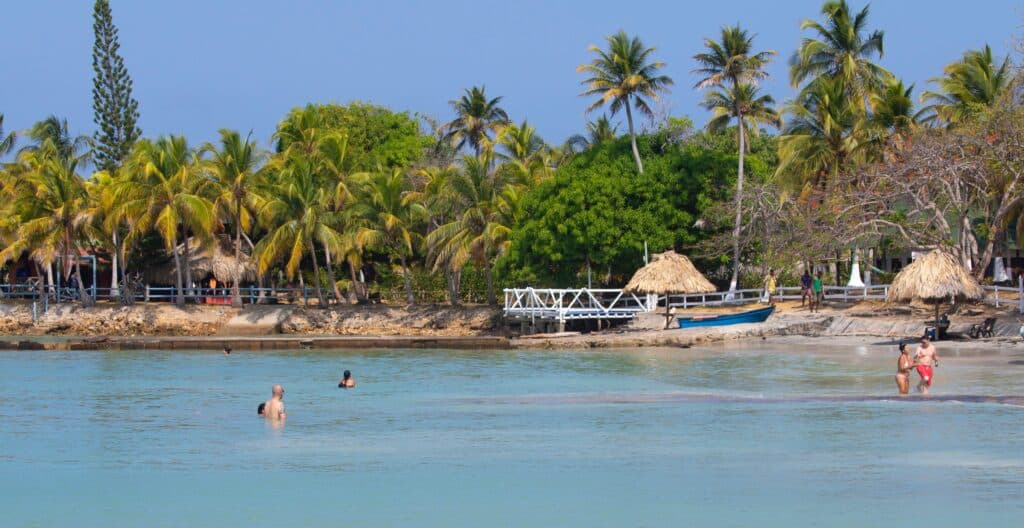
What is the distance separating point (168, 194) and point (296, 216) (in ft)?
14.8

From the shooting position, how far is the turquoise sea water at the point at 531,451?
42.3 ft

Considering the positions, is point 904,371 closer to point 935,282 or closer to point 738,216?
point 935,282

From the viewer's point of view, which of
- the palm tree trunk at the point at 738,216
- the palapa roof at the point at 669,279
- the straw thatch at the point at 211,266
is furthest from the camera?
the straw thatch at the point at 211,266

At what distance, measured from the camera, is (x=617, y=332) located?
122 ft

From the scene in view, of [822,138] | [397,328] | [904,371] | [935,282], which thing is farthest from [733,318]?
[904,371]

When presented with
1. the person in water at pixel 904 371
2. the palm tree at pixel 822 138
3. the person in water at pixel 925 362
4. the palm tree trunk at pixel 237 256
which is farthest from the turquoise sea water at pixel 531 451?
the palm tree trunk at pixel 237 256

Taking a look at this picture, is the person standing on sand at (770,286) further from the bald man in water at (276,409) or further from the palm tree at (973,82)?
the bald man in water at (276,409)

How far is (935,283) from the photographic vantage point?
28.7m

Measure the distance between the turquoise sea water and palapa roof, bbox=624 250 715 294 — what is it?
761 cm

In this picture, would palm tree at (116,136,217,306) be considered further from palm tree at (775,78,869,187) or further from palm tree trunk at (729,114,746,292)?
palm tree at (775,78,869,187)

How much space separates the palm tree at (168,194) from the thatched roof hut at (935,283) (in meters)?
23.9

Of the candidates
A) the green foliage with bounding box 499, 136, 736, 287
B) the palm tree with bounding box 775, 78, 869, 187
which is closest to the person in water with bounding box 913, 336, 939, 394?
the palm tree with bounding box 775, 78, 869, 187

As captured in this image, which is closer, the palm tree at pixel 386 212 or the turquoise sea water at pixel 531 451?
the turquoise sea water at pixel 531 451

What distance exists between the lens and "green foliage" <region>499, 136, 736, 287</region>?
128 feet
